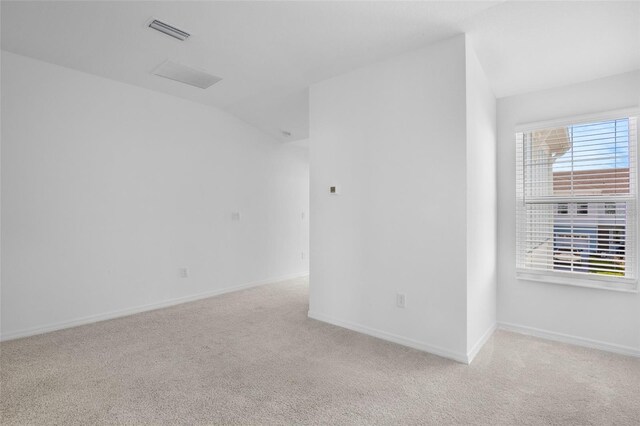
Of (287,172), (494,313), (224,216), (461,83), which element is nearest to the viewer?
(461,83)

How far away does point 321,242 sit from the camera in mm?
3570

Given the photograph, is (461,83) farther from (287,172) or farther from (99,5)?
(287,172)

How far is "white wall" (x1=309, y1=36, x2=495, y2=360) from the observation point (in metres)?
2.64

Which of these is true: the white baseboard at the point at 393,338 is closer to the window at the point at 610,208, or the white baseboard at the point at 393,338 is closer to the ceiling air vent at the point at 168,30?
the window at the point at 610,208

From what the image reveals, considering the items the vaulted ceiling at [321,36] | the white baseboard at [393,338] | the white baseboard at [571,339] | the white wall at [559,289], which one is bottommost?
the white baseboard at [571,339]

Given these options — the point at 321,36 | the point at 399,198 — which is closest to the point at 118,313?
the point at 399,198

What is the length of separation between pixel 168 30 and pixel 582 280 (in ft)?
13.7

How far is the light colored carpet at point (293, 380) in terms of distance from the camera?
190 cm

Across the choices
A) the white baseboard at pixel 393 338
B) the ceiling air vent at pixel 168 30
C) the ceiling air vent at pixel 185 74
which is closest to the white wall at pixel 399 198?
the white baseboard at pixel 393 338

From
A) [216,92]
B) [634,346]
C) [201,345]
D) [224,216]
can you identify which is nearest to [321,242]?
[201,345]

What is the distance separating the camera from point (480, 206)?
114 inches

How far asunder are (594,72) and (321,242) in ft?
9.49

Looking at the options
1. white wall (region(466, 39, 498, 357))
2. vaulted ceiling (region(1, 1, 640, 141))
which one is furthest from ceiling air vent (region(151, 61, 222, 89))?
white wall (region(466, 39, 498, 357))

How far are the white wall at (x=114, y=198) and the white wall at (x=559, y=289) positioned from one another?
11.3 ft
